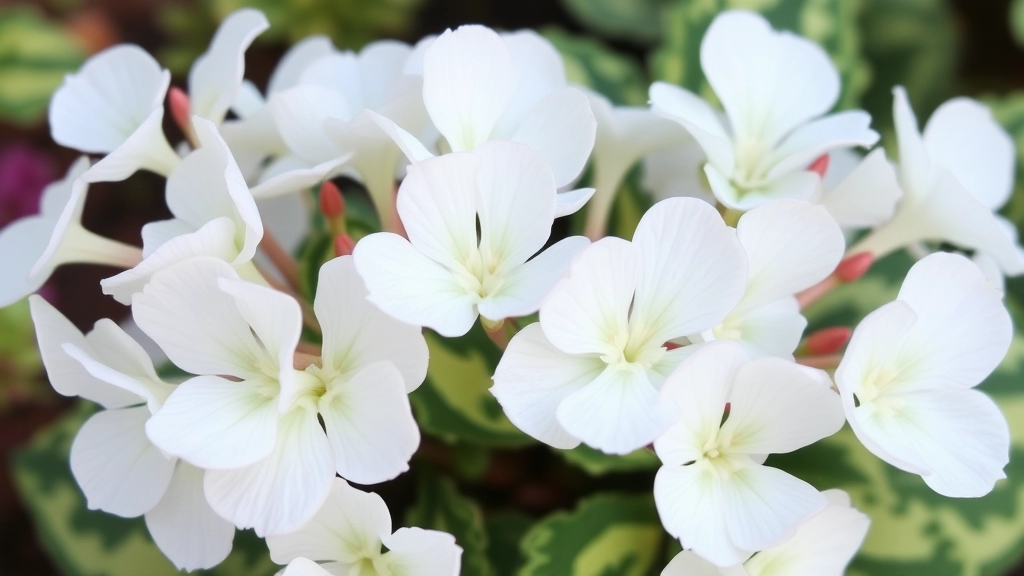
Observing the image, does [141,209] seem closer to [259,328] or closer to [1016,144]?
[259,328]

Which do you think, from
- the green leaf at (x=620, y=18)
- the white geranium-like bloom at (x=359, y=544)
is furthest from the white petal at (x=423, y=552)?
the green leaf at (x=620, y=18)

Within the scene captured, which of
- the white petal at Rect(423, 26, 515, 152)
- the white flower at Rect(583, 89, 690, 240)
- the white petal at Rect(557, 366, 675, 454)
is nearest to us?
Result: the white petal at Rect(557, 366, 675, 454)

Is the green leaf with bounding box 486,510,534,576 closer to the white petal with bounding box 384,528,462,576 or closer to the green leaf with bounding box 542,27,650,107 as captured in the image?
the white petal with bounding box 384,528,462,576

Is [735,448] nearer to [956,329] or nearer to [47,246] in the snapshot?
[956,329]

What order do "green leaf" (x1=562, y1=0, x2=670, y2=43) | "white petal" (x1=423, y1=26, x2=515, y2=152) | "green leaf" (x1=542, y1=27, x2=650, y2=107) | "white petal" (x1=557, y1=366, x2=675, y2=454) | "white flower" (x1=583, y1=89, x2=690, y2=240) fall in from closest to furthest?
"white petal" (x1=557, y1=366, x2=675, y2=454), "white petal" (x1=423, y1=26, x2=515, y2=152), "white flower" (x1=583, y1=89, x2=690, y2=240), "green leaf" (x1=542, y1=27, x2=650, y2=107), "green leaf" (x1=562, y1=0, x2=670, y2=43)

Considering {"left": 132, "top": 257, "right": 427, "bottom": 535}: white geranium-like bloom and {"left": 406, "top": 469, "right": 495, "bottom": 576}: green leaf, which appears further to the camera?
{"left": 406, "top": 469, "right": 495, "bottom": 576}: green leaf

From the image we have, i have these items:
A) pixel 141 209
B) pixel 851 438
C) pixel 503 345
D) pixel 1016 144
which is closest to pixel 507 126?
pixel 503 345

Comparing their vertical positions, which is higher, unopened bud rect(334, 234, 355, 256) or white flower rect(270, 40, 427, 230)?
white flower rect(270, 40, 427, 230)

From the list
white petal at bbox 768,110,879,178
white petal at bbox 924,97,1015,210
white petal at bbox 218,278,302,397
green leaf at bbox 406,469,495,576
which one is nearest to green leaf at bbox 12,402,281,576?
green leaf at bbox 406,469,495,576

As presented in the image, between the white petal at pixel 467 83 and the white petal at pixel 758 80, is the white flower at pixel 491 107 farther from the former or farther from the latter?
the white petal at pixel 758 80
